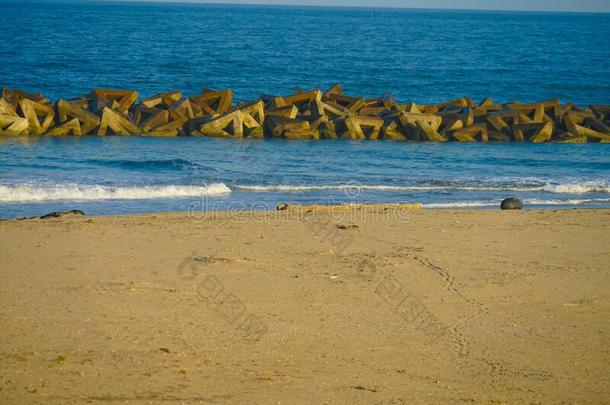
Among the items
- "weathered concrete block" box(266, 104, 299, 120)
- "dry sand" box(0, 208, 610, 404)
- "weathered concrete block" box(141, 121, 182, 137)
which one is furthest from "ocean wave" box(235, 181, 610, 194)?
"weathered concrete block" box(266, 104, 299, 120)

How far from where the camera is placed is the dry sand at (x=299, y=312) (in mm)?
6137

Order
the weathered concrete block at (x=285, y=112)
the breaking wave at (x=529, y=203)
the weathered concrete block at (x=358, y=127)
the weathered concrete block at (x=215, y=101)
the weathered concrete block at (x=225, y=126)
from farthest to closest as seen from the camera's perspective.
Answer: the weathered concrete block at (x=215, y=101) < the weathered concrete block at (x=285, y=112) < the weathered concrete block at (x=358, y=127) < the weathered concrete block at (x=225, y=126) < the breaking wave at (x=529, y=203)

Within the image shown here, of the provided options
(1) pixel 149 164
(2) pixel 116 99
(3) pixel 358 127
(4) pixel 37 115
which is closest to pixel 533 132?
(3) pixel 358 127

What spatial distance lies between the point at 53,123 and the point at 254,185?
7.81 meters

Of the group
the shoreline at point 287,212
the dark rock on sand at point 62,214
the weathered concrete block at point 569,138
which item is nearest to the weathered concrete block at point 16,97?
the shoreline at point 287,212

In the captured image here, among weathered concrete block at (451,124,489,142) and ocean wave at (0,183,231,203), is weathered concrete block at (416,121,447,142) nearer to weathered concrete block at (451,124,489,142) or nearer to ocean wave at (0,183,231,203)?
weathered concrete block at (451,124,489,142)

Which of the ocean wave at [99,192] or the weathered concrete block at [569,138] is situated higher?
the ocean wave at [99,192]

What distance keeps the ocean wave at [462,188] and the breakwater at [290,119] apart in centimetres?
593

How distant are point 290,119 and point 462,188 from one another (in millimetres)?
7069

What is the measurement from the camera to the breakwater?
21.4 meters

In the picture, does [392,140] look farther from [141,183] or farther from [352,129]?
[141,183]

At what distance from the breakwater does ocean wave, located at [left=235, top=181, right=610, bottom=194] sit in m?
5.93

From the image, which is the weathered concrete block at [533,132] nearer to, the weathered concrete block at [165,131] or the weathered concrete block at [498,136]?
the weathered concrete block at [498,136]

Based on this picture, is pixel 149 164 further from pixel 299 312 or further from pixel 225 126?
pixel 299 312
